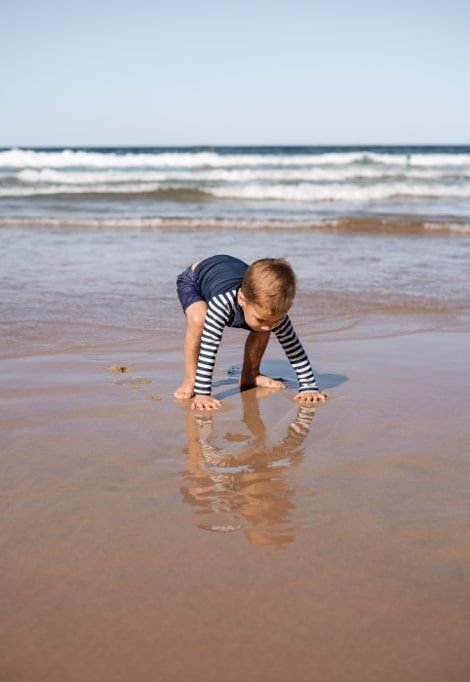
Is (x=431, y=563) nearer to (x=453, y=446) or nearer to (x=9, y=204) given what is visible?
(x=453, y=446)

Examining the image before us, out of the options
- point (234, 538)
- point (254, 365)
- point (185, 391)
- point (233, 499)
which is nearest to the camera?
point (234, 538)

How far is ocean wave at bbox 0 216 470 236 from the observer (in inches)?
456

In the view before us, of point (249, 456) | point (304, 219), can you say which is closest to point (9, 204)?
point (304, 219)

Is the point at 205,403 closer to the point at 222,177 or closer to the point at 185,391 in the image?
the point at 185,391

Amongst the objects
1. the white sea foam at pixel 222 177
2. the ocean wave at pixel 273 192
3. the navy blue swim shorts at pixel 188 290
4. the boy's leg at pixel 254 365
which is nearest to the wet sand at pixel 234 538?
the boy's leg at pixel 254 365

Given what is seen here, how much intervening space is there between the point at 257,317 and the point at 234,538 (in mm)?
1573

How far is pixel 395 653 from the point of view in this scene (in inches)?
62.4

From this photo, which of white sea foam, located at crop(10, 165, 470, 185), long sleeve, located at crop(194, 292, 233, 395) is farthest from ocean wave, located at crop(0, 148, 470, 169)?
long sleeve, located at crop(194, 292, 233, 395)

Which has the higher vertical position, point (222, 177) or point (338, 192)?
point (222, 177)

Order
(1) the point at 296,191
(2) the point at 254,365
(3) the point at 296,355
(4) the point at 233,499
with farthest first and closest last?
(1) the point at 296,191 < (2) the point at 254,365 < (3) the point at 296,355 < (4) the point at 233,499

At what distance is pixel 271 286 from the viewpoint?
→ 332cm

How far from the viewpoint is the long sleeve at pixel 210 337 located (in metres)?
3.53

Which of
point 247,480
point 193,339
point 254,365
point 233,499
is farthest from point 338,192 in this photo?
point 233,499

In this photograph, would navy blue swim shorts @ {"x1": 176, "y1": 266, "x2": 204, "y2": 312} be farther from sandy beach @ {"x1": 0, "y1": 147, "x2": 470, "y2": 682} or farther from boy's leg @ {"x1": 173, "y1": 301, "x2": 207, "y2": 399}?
sandy beach @ {"x1": 0, "y1": 147, "x2": 470, "y2": 682}
